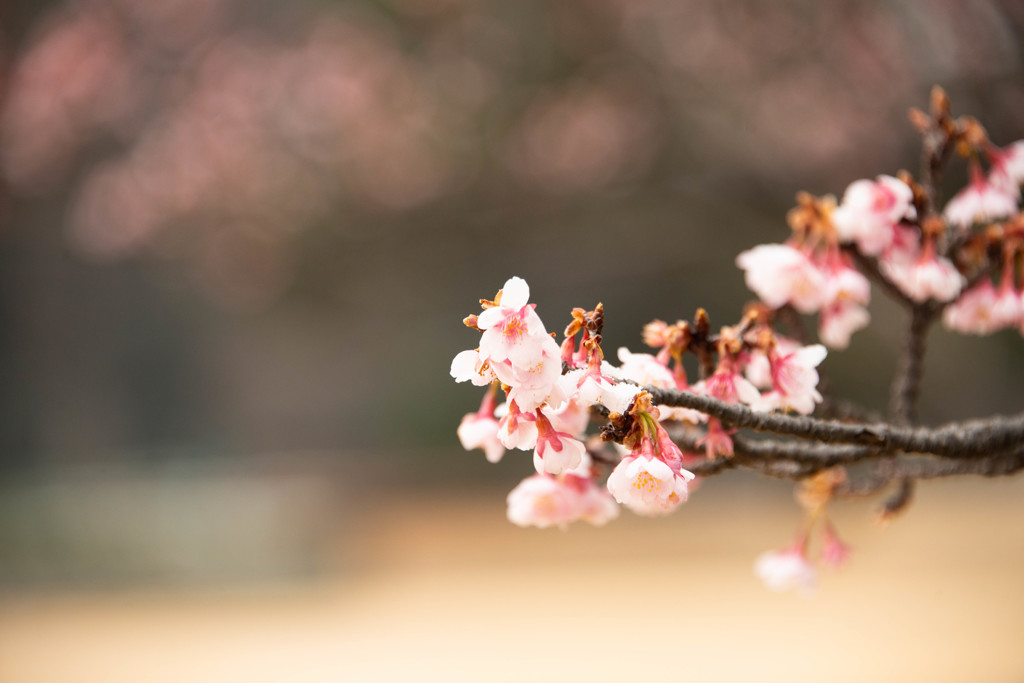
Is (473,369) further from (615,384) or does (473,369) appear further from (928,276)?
(928,276)

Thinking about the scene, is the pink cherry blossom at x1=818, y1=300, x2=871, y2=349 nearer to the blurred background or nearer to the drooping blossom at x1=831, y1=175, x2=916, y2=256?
the drooping blossom at x1=831, y1=175, x2=916, y2=256

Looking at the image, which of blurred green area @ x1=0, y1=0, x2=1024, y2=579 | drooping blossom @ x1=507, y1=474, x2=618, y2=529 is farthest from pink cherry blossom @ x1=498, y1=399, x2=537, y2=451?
blurred green area @ x1=0, y1=0, x2=1024, y2=579

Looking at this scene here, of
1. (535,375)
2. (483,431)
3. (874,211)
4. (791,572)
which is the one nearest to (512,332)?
(535,375)

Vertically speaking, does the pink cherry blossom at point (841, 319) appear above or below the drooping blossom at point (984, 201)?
below

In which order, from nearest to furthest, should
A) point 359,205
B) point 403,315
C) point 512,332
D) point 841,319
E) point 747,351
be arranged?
point 512,332 → point 747,351 → point 841,319 → point 359,205 → point 403,315

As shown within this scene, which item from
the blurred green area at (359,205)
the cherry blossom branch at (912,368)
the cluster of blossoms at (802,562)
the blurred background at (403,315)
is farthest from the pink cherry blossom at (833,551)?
the blurred green area at (359,205)

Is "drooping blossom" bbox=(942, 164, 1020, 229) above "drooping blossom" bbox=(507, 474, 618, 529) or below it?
above

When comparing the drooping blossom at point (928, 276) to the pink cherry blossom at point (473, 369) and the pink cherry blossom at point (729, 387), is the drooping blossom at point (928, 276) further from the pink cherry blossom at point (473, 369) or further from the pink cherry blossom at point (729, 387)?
the pink cherry blossom at point (473, 369)

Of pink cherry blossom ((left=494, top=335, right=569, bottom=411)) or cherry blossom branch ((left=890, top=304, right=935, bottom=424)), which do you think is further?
cherry blossom branch ((left=890, top=304, right=935, bottom=424))
